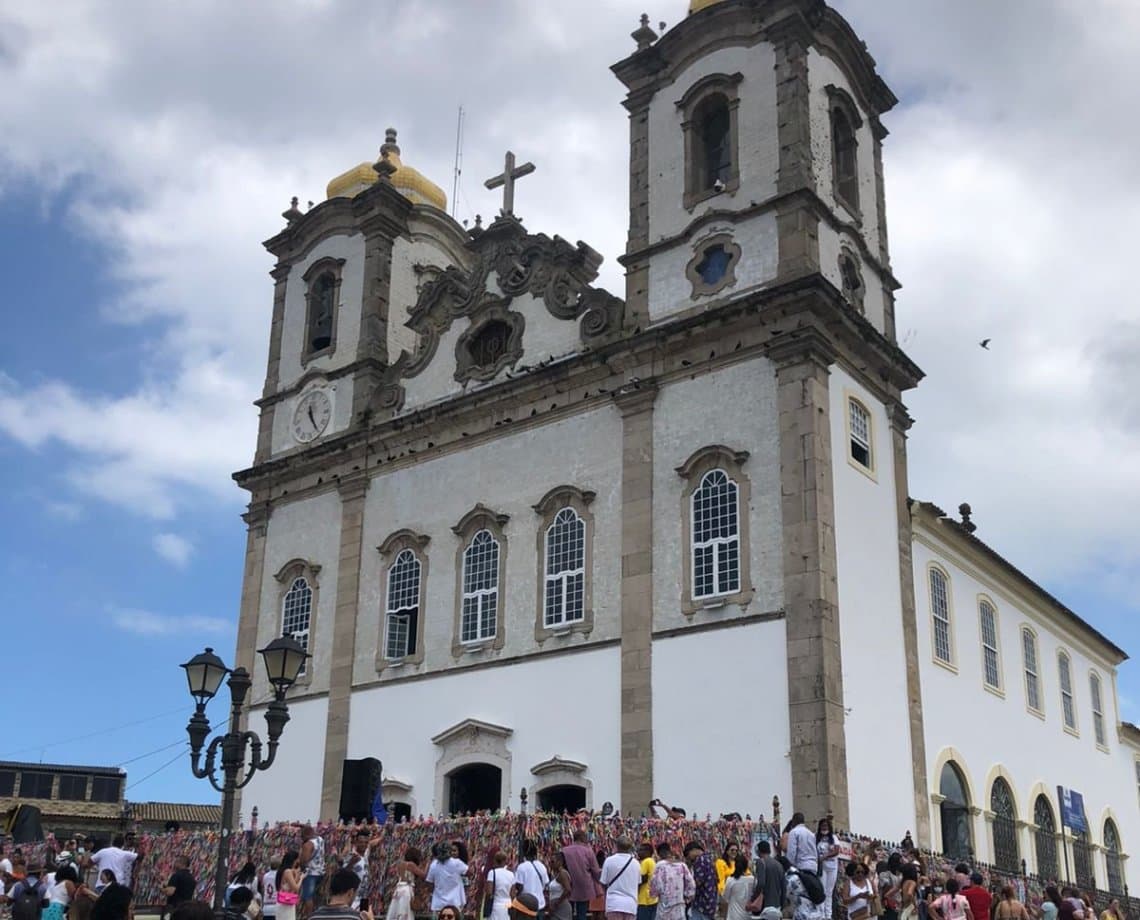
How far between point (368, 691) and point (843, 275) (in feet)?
41.8

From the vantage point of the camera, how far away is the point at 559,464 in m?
27.2

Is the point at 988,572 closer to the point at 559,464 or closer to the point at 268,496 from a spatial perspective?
the point at 559,464

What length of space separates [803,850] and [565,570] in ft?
30.0

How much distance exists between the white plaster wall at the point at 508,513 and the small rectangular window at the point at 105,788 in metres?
31.7

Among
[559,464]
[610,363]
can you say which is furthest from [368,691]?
[610,363]

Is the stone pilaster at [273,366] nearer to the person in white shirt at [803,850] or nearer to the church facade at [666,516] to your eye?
the church facade at [666,516]

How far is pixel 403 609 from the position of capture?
29.1 meters

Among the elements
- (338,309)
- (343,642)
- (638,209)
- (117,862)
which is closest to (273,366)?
(338,309)

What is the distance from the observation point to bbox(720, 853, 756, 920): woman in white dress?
53.2 feet

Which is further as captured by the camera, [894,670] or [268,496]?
[268,496]

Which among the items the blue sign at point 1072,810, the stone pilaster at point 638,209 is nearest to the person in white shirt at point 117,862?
the stone pilaster at point 638,209

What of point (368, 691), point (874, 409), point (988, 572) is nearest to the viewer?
point (874, 409)

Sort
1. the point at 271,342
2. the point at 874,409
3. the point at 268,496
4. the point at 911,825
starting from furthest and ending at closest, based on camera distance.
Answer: the point at 271,342 → the point at 268,496 → the point at 874,409 → the point at 911,825

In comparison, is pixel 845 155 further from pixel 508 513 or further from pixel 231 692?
pixel 231 692
